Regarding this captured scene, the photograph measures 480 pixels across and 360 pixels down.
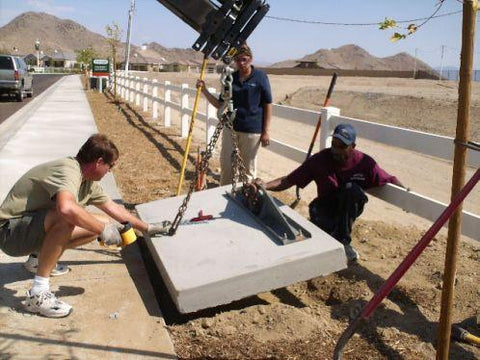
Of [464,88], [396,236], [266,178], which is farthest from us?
[266,178]

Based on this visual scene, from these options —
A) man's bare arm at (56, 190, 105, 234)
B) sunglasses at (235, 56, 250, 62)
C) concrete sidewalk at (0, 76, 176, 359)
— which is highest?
sunglasses at (235, 56, 250, 62)

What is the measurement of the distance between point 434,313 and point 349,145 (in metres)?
1.41

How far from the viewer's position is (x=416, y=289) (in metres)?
3.98

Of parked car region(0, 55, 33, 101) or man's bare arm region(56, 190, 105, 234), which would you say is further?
parked car region(0, 55, 33, 101)

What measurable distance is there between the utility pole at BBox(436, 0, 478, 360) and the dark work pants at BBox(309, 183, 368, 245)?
152 centimetres

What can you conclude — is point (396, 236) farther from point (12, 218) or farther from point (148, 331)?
point (12, 218)

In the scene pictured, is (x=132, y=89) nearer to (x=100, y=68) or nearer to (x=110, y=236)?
(x=100, y=68)

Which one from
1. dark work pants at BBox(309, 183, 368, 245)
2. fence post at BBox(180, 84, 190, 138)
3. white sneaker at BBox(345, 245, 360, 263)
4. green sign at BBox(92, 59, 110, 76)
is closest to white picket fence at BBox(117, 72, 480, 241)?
dark work pants at BBox(309, 183, 368, 245)

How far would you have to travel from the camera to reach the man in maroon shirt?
4.19 m

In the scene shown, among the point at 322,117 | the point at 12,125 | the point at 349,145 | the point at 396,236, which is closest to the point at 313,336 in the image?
the point at 349,145

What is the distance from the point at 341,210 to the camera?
4285 mm

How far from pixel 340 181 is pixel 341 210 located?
25 centimetres

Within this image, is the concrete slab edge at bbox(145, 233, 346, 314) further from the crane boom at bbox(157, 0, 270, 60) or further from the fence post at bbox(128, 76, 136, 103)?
the fence post at bbox(128, 76, 136, 103)

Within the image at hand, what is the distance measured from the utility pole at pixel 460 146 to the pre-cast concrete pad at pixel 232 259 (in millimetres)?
Result: 977
